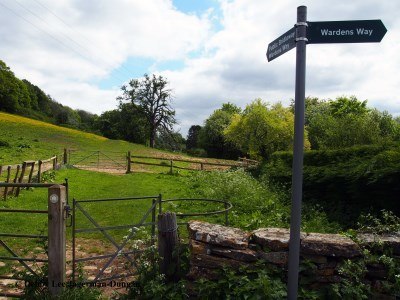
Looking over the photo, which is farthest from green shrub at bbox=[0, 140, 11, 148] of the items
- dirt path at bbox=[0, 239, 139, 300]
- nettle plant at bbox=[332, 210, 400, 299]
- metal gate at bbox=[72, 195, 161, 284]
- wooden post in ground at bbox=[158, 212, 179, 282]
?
nettle plant at bbox=[332, 210, 400, 299]

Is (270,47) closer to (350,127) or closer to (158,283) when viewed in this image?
(158,283)

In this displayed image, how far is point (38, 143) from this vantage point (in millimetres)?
32469

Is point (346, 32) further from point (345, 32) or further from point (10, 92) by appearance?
point (10, 92)

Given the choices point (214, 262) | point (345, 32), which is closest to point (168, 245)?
point (214, 262)

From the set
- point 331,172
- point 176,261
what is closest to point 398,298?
point 176,261

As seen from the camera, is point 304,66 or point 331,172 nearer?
point 304,66

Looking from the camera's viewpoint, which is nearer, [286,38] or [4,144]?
[286,38]

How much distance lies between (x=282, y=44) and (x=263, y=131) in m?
25.3

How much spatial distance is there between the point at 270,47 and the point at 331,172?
8.83 m

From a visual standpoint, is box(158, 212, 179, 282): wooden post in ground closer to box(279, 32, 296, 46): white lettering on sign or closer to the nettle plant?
the nettle plant

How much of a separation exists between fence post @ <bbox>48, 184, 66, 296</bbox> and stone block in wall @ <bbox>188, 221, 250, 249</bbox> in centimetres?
173

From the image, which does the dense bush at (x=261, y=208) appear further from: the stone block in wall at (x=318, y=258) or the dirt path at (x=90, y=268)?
the stone block in wall at (x=318, y=258)

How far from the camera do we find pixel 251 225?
8.55 m

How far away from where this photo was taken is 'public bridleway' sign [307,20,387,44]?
121 inches
